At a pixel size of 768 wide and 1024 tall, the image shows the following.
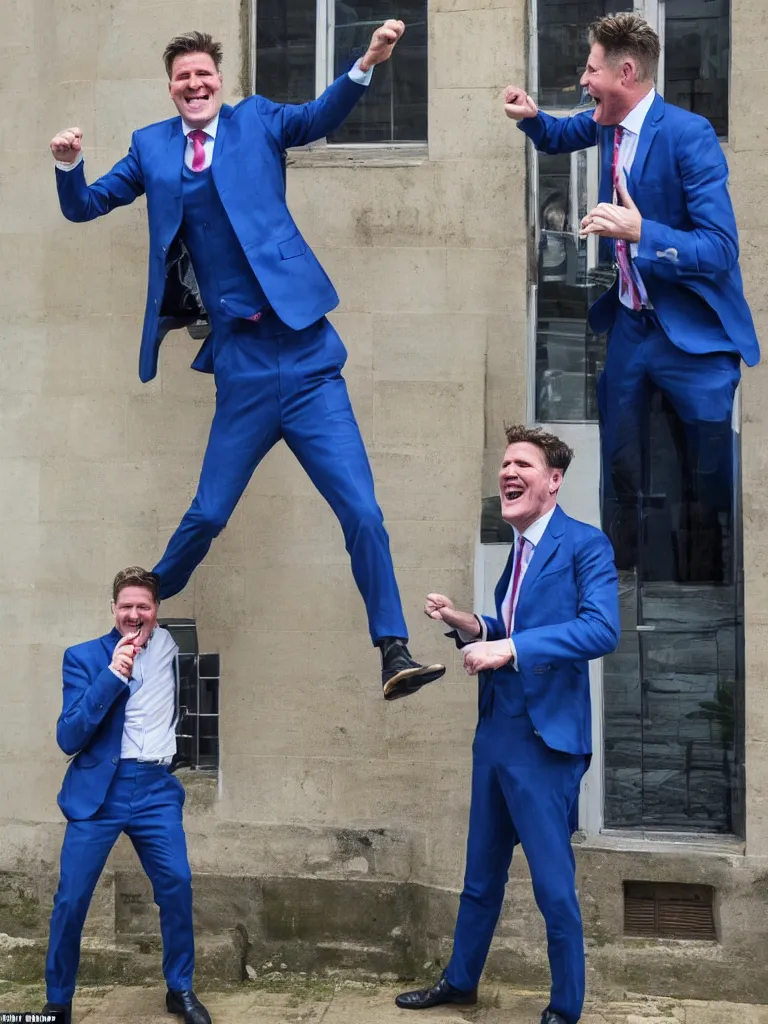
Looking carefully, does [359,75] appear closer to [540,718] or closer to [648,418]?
[648,418]

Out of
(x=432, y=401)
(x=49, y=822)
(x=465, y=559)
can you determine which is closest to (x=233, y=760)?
(x=49, y=822)

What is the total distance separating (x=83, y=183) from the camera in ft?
17.8

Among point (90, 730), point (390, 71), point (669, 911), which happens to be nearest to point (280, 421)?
point (90, 730)

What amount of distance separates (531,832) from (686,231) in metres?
2.10

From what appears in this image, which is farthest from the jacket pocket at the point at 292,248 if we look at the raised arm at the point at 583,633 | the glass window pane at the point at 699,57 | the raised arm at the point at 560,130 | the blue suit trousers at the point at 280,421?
the glass window pane at the point at 699,57

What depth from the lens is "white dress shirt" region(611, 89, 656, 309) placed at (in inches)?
207

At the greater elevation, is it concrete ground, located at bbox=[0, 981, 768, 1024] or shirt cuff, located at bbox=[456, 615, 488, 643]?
shirt cuff, located at bbox=[456, 615, 488, 643]

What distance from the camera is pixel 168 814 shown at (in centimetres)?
558

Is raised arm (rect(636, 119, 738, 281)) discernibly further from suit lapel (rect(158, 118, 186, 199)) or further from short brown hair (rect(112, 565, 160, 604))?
short brown hair (rect(112, 565, 160, 604))

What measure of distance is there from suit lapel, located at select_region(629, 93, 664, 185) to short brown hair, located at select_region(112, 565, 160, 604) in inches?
86.2

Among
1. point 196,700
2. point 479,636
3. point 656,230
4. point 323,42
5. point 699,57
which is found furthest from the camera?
point 196,700

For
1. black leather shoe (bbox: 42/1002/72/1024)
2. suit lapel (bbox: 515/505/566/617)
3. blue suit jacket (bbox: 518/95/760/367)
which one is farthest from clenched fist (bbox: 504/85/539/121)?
black leather shoe (bbox: 42/1002/72/1024)

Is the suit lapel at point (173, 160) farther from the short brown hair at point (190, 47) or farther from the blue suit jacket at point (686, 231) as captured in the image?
the blue suit jacket at point (686, 231)

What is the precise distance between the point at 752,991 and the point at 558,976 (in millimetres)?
1353
